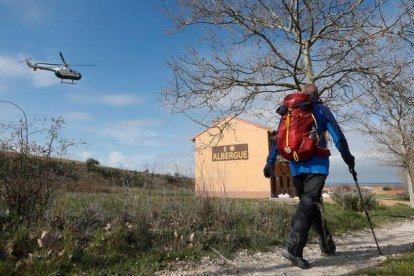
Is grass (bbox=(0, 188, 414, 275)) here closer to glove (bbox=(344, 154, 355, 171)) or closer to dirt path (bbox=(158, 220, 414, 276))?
dirt path (bbox=(158, 220, 414, 276))

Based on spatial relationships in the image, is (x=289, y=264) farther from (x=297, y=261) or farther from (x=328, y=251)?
(x=328, y=251)

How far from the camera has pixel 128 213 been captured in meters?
5.24

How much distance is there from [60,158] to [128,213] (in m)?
1.18

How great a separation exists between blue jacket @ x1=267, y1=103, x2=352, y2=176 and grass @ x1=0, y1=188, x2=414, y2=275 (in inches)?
59.7

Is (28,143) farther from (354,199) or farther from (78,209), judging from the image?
(354,199)

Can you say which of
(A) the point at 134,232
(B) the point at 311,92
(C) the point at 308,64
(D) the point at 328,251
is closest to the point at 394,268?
(D) the point at 328,251

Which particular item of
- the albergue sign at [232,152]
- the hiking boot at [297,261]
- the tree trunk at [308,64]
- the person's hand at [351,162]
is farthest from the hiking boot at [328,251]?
the albergue sign at [232,152]

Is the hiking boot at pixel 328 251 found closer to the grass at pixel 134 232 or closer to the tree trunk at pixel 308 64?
the grass at pixel 134 232

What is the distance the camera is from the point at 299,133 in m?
4.44

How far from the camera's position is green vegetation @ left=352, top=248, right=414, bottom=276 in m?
3.67

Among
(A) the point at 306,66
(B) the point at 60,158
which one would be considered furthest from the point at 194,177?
(A) the point at 306,66

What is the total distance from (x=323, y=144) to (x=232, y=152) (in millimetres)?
33493

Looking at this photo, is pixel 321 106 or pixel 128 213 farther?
pixel 128 213

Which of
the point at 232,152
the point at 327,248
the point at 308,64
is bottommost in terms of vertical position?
the point at 327,248
